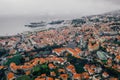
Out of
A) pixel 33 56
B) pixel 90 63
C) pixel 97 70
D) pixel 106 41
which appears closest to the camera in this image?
pixel 97 70

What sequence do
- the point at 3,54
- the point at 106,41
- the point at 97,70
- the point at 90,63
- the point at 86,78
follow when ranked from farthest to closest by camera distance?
the point at 106,41 → the point at 3,54 → the point at 90,63 → the point at 97,70 → the point at 86,78

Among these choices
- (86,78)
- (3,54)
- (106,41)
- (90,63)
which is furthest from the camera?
(106,41)

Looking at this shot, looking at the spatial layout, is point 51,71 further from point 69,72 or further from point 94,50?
point 94,50

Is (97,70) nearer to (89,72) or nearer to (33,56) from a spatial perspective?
(89,72)

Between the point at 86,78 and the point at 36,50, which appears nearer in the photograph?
the point at 86,78

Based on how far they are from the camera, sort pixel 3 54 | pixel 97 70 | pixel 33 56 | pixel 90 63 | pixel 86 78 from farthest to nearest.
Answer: pixel 3 54, pixel 33 56, pixel 90 63, pixel 97 70, pixel 86 78

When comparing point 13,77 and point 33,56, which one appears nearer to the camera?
point 13,77

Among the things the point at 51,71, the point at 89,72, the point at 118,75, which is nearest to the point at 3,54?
the point at 51,71

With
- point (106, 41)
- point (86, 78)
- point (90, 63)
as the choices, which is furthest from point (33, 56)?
point (106, 41)

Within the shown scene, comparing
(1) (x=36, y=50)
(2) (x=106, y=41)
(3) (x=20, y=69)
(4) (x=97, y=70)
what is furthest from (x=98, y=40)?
(3) (x=20, y=69)
